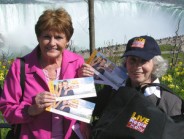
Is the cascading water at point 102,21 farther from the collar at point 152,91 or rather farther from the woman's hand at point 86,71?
the collar at point 152,91

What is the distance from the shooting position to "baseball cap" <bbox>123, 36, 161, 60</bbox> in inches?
84.8

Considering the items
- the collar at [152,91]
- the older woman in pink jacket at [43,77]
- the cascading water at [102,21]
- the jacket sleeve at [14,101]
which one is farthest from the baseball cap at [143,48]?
the cascading water at [102,21]

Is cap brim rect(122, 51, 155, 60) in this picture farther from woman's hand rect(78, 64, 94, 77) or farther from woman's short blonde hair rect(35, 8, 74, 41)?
woman's short blonde hair rect(35, 8, 74, 41)

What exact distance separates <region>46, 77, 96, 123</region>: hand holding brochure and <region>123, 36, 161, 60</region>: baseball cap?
0.94ft

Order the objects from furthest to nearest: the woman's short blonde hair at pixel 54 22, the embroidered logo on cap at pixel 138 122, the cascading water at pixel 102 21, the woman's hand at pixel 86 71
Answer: the cascading water at pixel 102 21, the woman's hand at pixel 86 71, the woman's short blonde hair at pixel 54 22, the embroidered logo on cap at pixel 138 122

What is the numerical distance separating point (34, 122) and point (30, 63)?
0.34 meters

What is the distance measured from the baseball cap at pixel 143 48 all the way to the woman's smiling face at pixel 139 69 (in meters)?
0.03

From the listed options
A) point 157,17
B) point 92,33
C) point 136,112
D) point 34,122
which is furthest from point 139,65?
point 157,17

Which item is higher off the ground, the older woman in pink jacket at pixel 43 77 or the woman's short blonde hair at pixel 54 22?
the woman's short blonde hair at pixel 54 22

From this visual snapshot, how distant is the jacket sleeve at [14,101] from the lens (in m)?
2.19

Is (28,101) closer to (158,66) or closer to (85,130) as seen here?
(85,130)

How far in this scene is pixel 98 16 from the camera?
1070 inches

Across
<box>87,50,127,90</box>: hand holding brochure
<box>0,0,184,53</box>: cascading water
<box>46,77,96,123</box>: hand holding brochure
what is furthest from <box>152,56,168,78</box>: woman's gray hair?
<box>0,0,184,53</box>: cascading water

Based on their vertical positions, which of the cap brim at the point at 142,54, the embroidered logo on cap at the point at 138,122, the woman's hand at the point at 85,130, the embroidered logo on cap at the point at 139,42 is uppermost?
the embroidered logo on cap at the point at 139,42
